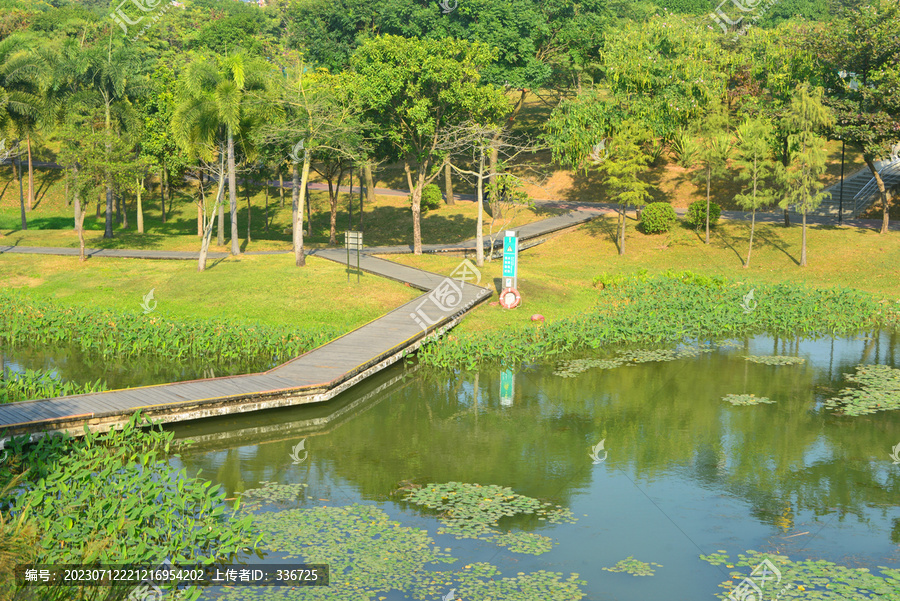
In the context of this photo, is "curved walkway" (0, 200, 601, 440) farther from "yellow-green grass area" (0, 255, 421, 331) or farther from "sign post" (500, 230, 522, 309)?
"yellow-green grass area" (0, 255, 421, 331)

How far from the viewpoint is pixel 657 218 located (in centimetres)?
4772

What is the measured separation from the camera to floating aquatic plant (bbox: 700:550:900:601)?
12.9 meters

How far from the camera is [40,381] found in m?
21.3

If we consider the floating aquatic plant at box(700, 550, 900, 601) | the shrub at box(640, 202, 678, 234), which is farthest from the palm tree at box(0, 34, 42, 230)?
the floating aquatic plant at box(700, 550, 900, 601)

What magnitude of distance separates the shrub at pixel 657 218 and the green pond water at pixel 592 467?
21.4 metres

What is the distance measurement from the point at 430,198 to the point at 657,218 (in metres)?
16.5

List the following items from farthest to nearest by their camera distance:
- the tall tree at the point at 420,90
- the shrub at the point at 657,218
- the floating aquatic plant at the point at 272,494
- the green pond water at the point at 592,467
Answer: the shrub at the point at 657,218
the tall tree at the point at 420,90
the floating aquatic plant at the point at 272,494
the green pond water at the point at 592,467

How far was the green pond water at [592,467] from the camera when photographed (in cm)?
1406

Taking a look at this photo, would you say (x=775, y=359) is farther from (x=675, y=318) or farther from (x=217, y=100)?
(x=217, y=100)

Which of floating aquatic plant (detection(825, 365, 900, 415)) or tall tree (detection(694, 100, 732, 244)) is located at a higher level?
tall tree (detection(694, 100, 732, 244))

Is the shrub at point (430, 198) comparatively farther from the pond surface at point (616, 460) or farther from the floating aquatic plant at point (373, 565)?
the floating aquatic plant at point (373, 565)

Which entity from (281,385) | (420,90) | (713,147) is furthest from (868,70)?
(281,385)

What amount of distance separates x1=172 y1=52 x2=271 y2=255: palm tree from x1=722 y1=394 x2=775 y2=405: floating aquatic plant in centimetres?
2714

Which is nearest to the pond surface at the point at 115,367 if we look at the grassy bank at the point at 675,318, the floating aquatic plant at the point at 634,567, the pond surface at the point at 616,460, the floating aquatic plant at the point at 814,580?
the pond surface at the point at 616,460
